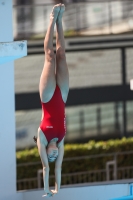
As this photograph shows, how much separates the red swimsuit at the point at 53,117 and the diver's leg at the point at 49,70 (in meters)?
0.10

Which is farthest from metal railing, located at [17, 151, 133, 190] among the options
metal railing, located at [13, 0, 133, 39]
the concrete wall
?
metal railing, located at [13, 0, 133, 39]

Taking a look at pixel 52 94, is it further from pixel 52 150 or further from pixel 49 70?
pixel 52 150

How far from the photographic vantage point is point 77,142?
19969mm

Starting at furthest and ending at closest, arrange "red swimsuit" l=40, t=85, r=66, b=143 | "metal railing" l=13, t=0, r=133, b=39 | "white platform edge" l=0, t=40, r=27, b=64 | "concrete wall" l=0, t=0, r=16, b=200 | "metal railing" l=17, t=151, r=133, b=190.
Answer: "metal railing" l=13, t=0, r=133, b=39, "metal railing" l=17, t=151, r=133, b=190, "concrete wall" l=0, t=0, r=16, b=200, "red swimsuit" l=40, t=85, r=66, b=143, "white platform edge" l=0, t=40, r=27, b=64

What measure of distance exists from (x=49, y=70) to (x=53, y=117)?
24.4 inches

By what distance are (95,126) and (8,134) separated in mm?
8928

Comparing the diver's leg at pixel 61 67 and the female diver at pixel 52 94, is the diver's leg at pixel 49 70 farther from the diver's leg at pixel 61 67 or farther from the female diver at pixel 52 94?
the diver's leg at pixel 61 67

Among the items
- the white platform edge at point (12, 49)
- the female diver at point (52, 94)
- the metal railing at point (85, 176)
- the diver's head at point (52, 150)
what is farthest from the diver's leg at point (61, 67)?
the metal railing at point (85, 176)

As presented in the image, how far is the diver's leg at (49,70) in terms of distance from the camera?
27.3ft

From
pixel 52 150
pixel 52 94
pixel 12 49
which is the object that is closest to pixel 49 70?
pixel 52 94

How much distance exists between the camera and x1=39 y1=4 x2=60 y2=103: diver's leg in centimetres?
833

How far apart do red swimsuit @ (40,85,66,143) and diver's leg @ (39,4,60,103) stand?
0.10 meters

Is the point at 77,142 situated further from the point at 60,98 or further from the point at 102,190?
the point at 60,98

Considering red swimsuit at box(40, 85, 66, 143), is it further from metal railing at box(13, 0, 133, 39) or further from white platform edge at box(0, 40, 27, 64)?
metal railing at box(13, 0, 133, 39)
